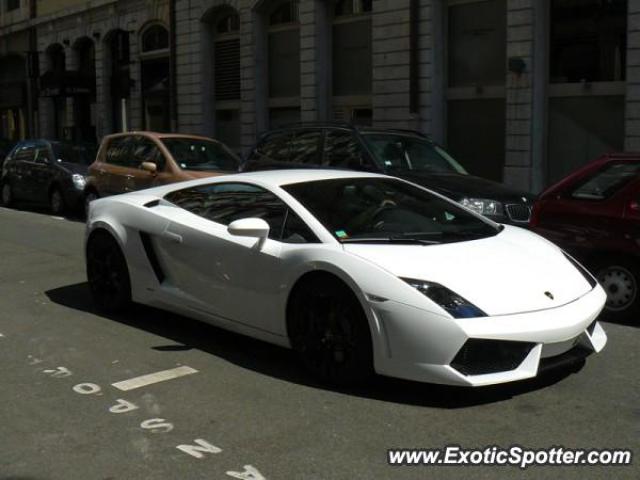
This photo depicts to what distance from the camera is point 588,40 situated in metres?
15.7

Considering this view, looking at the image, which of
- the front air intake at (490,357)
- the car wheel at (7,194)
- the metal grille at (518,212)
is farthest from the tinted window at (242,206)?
the car wheel at (7,194)

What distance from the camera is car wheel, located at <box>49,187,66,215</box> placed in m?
15.8

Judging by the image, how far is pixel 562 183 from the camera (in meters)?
7.41

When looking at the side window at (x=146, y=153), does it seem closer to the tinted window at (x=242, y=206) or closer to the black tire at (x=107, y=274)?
the black tire at (x=107, y=274)

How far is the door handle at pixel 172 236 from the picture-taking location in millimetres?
6113

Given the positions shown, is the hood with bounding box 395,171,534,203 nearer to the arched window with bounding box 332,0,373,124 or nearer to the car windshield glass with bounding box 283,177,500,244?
the car windshield glass with bounding box 283,177,500,244

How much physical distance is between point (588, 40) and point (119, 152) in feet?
28.9

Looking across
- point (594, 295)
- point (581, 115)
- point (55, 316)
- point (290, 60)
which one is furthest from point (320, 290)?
point (290, 60)

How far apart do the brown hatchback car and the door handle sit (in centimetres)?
625

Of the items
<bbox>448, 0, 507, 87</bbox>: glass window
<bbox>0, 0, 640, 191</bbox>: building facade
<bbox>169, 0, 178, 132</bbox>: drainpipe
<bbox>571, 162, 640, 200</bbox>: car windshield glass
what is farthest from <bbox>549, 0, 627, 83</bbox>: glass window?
<bbox>169, 0, 178, 132</bbox>: drainpipe

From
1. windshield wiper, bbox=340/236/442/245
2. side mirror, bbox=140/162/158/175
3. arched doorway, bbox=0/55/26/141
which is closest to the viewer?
windshield wiper, bbox=340/236/442/245

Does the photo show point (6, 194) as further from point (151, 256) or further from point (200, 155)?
point (151, 256)

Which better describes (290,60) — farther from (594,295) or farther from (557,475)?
(557,475)

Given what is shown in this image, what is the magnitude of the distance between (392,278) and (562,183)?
3321mm
